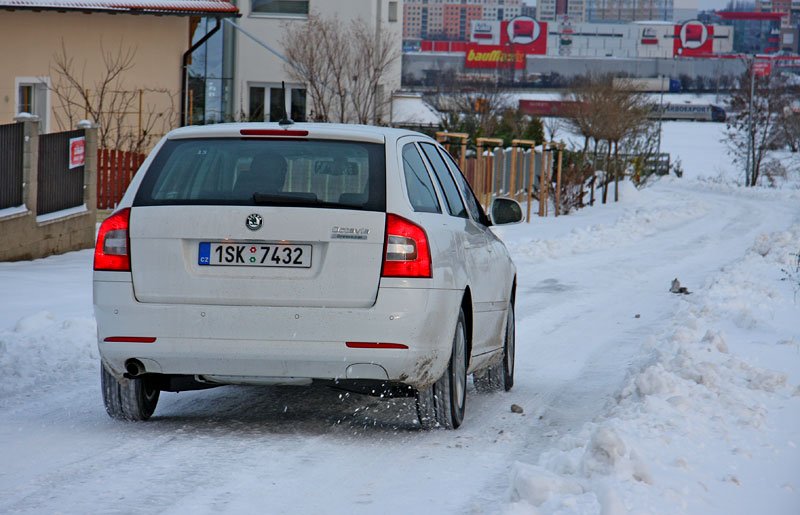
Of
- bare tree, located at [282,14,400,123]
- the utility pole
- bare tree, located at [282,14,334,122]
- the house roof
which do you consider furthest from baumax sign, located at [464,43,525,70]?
the house roof

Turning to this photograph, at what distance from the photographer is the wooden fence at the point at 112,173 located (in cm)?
2211

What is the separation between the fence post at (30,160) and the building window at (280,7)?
25.1 m

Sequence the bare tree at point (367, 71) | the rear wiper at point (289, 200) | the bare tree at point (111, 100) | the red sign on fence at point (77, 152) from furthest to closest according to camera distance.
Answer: the bare tree at point (367, 71), the bare tree at point (111, 100), the red sign on fence at point (77, 152), the rear wiper at point (289, 200)

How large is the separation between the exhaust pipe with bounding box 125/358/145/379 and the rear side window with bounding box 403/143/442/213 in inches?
59.8

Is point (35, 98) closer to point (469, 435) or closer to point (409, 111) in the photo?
point (469, 435)

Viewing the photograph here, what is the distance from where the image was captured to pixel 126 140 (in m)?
25.8

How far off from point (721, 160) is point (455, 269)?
87.1 meters

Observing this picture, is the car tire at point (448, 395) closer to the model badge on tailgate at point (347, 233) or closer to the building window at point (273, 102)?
the model badge on tailgate at point (347, 233)

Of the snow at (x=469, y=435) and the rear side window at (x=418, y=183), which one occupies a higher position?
the rear side window at (x=418, y=183)

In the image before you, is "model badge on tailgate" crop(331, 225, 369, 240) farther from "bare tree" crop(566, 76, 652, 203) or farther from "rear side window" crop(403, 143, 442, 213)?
"bare tree" crop(566, 76, 652, 203)

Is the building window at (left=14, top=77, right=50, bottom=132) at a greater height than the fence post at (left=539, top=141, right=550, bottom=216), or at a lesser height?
greater

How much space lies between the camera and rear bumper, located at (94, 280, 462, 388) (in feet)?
20.1

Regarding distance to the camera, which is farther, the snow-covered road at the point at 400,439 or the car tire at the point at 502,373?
the car tire at the point at 502,373

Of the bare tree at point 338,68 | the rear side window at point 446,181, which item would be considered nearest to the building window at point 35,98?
the bare tree at point 338,68
